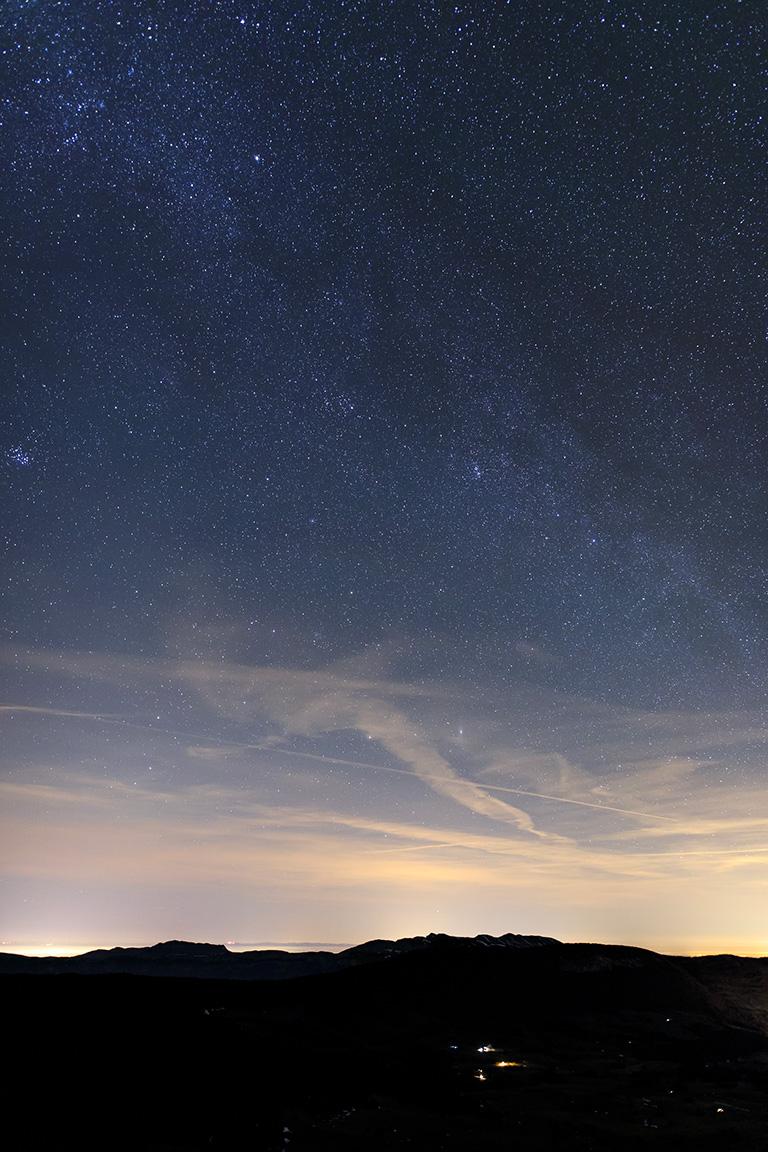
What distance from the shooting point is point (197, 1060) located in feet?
43.2

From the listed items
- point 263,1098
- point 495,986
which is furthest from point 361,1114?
point 495,986

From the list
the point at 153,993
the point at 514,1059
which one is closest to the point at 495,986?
the point at 514,1059

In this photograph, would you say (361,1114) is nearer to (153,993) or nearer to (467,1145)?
(467,1145)

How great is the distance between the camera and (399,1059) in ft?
49.4

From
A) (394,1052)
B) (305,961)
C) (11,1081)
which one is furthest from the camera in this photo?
(305,961)

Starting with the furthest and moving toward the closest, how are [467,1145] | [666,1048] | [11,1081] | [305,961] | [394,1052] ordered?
[305,961] → [666,1048] → [394,1052] → [11,1081] → [467,1145]

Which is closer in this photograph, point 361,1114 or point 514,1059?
point 361,1114

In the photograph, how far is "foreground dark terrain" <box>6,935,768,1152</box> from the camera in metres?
10.2

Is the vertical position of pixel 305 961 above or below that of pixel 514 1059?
below

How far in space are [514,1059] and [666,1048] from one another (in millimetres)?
5027

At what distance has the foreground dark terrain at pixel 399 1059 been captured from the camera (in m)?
10.2

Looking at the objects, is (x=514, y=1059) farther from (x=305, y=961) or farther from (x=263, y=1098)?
(x=305, y=961)

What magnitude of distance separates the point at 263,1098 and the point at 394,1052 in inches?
205

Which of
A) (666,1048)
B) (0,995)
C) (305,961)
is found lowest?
(305,961)
